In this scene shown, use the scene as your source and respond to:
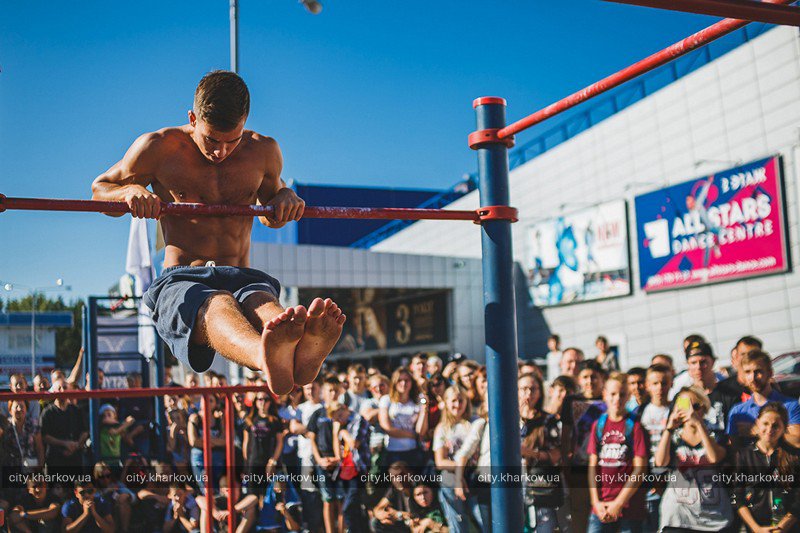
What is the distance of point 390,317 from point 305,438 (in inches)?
559

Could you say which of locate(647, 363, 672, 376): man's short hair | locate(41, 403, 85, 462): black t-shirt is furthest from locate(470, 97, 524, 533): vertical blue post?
locate(41, 403, 85, 462): black t-shirt

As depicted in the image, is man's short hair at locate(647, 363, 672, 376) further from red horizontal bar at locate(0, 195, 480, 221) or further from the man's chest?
the man's chest

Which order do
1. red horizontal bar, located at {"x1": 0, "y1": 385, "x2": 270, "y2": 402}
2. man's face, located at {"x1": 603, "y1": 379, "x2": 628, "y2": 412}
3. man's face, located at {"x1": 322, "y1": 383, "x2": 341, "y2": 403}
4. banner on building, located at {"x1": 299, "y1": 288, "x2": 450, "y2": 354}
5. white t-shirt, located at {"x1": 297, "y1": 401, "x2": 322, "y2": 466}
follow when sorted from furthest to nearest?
banner on building, located at {"x1": 299, "y1": 288, "x2": 450, "y2": 354}
man's face, located at {"x1": 322, "y1": 383, "x2": 341, "y2": 403}
white t-shirt, located at {"x1": 297, "y1": 401, "x2": 322, "y2": 466}
man's face, located at {"x1": 603, "y1": 379, "x2": 628, "y2": 412}
red horizontal bar, located at {"x1": 0, "y1": 385, "x2": 270, "y2": 402}

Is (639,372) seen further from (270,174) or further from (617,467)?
(270,174)

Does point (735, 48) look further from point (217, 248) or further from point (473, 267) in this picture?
point (217, 248)

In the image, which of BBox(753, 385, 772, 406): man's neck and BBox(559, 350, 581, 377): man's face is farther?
BBox(559, 350, 581, 377): man's face

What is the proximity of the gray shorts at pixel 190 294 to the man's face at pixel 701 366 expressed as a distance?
3.37 metres

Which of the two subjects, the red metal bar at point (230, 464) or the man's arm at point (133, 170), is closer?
the man's arm at point (133, 170)

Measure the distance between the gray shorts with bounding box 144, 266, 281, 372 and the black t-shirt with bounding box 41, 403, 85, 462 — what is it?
394cm

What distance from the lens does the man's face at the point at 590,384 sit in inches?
229

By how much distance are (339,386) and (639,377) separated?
2.47 m

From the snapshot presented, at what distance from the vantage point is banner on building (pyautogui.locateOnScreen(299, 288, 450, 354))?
19.3 m

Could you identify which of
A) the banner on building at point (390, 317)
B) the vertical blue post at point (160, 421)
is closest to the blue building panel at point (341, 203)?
the banner on building at point (390, 317)

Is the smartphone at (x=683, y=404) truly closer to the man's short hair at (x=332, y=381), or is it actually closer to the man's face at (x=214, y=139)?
the man's short hair at (x=332, y=381)
